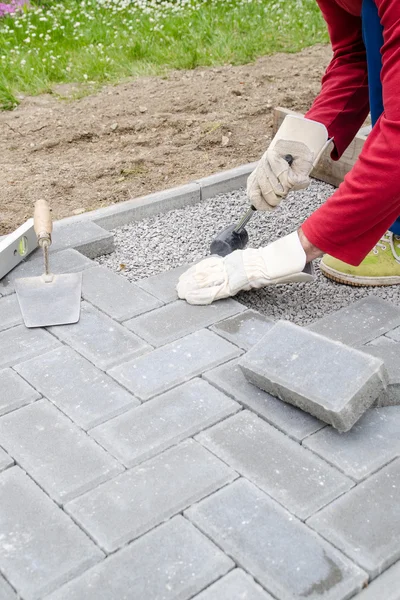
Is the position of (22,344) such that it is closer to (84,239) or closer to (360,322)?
(84,239)

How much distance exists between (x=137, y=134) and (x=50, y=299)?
2200 millimetres

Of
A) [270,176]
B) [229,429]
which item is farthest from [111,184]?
[229,429]

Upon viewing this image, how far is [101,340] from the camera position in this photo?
2.85 m

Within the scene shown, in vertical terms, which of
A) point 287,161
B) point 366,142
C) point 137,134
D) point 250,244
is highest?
point 366,142

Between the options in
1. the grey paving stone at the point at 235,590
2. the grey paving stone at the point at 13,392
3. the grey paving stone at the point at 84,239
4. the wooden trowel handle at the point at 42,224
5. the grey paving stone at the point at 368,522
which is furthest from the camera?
the grey paving stone at the point at 84,239

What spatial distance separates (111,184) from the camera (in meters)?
4.38

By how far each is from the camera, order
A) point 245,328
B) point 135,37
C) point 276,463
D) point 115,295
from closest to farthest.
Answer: point 276,463, point 245,328, point 115,295, point 135,37

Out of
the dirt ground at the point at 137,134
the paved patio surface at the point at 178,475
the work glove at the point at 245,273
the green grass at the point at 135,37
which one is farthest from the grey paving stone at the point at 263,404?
the green grass at the point at 135,37

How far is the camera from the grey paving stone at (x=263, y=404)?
7.77 feet

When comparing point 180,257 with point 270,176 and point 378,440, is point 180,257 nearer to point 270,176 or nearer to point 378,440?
point 270,176

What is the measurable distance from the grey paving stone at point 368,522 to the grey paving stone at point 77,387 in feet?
2.53

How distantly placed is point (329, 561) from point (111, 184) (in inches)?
115

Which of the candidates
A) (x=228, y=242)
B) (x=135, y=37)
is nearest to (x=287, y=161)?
(x=228, y=242)

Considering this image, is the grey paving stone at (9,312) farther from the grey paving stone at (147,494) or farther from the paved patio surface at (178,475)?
the grey paving stone at (147,494)
